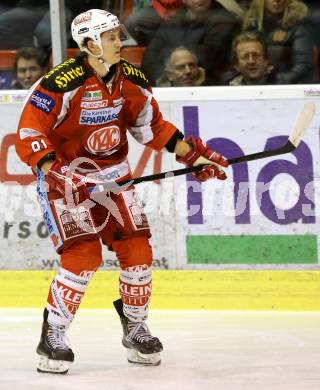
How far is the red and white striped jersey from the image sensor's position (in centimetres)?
458

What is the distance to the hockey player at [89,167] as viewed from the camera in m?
4.59

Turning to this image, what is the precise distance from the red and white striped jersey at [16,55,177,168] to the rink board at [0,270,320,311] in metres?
1.29

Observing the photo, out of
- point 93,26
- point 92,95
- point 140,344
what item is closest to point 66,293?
point 140,344

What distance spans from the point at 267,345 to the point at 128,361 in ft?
2.02

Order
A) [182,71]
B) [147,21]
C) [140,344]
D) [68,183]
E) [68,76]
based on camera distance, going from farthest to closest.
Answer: [147,21] → [182,71] → [140,344] → [68,76] → [68,183]

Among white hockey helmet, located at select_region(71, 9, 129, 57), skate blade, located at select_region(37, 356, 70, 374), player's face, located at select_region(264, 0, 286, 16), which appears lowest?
skate blade, located at select_region(37, 356, 70, 374)

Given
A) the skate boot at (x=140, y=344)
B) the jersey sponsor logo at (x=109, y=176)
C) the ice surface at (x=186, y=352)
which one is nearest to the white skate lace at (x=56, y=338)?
the ice surface at (x=186, y=352)

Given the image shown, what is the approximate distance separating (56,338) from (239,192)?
1.64 metres

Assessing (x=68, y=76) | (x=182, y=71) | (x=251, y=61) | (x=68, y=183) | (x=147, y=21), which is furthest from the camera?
(x=147, y=21)

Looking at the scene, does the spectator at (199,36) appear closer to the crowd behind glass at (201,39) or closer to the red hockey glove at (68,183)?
the crowd behind glass at (201,39)

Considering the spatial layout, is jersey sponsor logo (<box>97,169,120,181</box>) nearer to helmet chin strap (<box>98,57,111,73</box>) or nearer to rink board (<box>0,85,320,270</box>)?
helmet chin strap (<box>98,57,111,73</box>)

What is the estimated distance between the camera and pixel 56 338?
469 centimetres

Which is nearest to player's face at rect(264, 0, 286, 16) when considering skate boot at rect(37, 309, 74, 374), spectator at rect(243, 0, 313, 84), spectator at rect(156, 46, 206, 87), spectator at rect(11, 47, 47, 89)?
spectator at rect(243, 0, 313, 84)

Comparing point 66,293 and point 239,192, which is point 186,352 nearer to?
point 66,293
